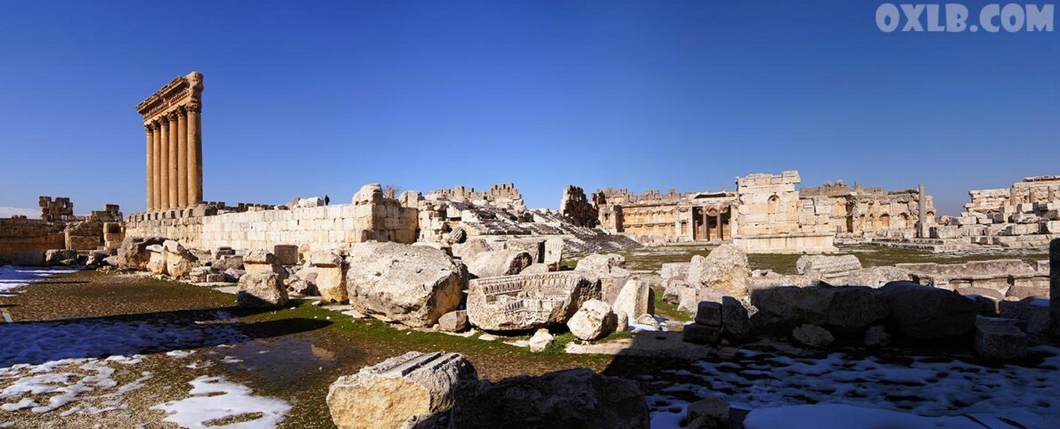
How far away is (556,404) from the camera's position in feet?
8.34

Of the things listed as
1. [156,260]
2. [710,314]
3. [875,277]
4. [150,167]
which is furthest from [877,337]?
[150,167]

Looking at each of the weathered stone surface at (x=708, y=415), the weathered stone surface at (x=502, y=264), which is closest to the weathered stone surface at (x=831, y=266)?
the weathered stone surface at (x=502, y=264)

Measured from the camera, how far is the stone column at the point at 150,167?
28409 millimetres

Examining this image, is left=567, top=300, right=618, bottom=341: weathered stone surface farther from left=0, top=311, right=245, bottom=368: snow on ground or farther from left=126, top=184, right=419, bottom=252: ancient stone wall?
left=126, top=184, right=419, bottom=252: ancient stone wall

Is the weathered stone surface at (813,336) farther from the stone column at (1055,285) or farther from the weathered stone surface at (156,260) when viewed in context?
the weathered stone surface at (156,260)

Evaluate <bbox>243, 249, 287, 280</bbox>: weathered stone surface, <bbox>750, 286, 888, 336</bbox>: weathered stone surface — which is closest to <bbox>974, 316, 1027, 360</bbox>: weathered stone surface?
<bbox>750, 286, 888, 336</bbox>: weathered stone surface

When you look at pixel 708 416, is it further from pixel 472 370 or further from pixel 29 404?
pixel 29 404

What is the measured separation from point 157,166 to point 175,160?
132 inches

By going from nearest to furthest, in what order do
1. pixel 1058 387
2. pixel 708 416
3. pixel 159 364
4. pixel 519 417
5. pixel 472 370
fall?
pixel 519 417 < pixel 708 416 < pixel 472 370 < pixel 1058 387 < pixel 159 364

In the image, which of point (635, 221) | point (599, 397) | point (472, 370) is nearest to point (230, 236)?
point (472, 370)

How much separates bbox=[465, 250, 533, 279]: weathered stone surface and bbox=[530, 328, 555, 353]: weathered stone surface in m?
3.01

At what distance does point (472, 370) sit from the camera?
3.74 meters

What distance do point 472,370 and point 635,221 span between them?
44641 mm

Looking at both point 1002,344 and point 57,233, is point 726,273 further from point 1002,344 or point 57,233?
point 57,233
